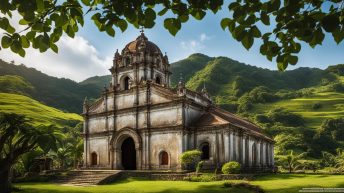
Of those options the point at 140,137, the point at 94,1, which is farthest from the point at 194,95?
the point at 94,1

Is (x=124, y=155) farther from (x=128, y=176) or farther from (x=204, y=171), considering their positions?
(x=204, y=171)

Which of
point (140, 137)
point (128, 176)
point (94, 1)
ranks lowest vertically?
point (128, 176)

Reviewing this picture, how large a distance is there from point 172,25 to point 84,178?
25.8 metres

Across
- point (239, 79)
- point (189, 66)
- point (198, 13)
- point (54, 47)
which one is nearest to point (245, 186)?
point (198, 13)

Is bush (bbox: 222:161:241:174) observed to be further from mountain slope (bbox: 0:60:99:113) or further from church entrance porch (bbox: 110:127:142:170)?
mountain slope (bbox: 0:60:99:113)

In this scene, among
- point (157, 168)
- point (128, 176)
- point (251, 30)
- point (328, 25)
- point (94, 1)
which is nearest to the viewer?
point (328, 25)

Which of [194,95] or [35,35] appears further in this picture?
[194,95]

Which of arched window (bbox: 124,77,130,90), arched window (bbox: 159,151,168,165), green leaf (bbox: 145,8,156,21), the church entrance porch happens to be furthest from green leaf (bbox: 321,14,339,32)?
arched window (bbox: 124,77,130,90)

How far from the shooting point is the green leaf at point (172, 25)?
5441 mm

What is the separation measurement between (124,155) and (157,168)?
490 cm

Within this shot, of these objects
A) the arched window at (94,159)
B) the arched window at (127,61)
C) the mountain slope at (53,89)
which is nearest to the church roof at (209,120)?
the arched window at (127,61)

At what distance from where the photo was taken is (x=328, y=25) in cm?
437

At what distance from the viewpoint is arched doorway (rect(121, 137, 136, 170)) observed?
35562 millimetres

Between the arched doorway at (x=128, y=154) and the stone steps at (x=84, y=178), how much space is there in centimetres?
497
